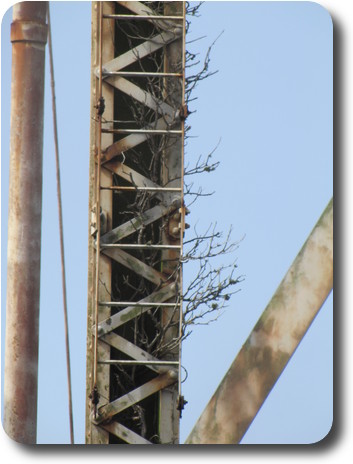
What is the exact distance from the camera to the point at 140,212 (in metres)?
7.14

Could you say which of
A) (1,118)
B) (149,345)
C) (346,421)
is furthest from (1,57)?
(346,421)

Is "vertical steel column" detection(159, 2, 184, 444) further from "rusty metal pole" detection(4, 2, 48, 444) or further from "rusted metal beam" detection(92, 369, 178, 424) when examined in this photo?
"rusty metal pole" detection(4, 2, 48, 444)

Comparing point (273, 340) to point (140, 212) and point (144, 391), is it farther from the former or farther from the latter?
point (140, 212)

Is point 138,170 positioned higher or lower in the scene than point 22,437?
higher

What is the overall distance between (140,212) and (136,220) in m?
0.04

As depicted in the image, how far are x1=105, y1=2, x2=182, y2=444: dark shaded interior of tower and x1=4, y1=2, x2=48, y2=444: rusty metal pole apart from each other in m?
0.36

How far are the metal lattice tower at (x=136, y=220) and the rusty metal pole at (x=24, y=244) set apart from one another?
26 centimetres

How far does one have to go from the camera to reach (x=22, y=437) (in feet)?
22.7

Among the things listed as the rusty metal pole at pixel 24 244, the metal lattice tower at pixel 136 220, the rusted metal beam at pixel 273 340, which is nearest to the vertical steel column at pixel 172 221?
the metal lattice tower at pixel 136 220

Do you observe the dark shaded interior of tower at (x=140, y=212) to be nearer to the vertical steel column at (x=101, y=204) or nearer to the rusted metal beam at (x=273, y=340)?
the vertical steel column at (x=101, y=204)

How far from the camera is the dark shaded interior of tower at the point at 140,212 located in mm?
7156

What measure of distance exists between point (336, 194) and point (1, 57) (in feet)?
4.37

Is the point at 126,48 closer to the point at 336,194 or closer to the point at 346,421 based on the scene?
the point at 336,194

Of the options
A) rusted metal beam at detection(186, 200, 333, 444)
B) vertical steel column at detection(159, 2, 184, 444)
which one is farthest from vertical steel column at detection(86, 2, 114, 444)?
rusted metal beam at detection(186, 200, 333, 444)
